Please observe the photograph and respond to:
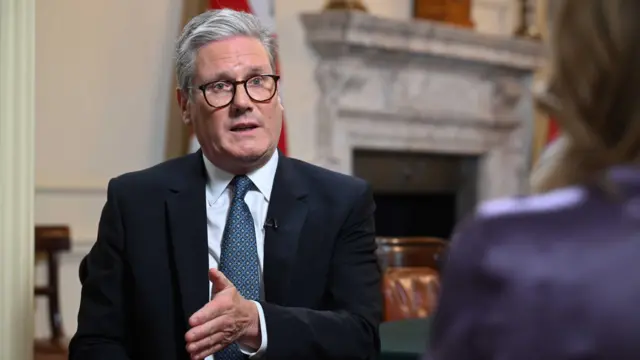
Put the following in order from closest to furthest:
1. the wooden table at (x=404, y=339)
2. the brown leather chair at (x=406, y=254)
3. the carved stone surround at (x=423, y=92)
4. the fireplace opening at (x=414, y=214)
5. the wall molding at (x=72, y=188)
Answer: the wooden table at (x=404, y=339) → the brown leather chair at (x=406, y=254) → the wall molding at (x=72, y=188) → the carved stone surround at (x=423, y=92) → the fireplace opening at (x=414, y=214)

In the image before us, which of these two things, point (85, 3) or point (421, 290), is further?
point (85, 3)

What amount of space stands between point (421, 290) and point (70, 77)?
1.70 meters

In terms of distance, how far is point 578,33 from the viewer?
741 mm

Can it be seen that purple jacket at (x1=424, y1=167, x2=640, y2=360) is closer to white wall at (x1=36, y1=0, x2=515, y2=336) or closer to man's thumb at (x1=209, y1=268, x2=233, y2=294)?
man's thumb at (x1=209, y1=268, x2=233, y2=294)

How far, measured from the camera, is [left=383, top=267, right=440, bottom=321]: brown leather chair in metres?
3.02

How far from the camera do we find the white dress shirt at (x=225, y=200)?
181cm

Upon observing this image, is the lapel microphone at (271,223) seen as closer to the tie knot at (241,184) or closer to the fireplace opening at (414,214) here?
the tie knot at (241,184)

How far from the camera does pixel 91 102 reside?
3.91 m

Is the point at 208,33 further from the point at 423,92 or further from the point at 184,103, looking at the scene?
the point at 423,92

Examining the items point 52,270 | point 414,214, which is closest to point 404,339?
point 52,270

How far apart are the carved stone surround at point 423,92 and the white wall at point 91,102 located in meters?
0.88

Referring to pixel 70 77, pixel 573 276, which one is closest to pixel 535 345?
pixel 573 276

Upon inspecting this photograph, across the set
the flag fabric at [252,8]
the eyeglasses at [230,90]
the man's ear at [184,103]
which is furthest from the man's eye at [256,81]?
the flag fabric at [252,8]

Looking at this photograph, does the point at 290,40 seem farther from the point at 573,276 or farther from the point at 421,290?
the point at 573,276
